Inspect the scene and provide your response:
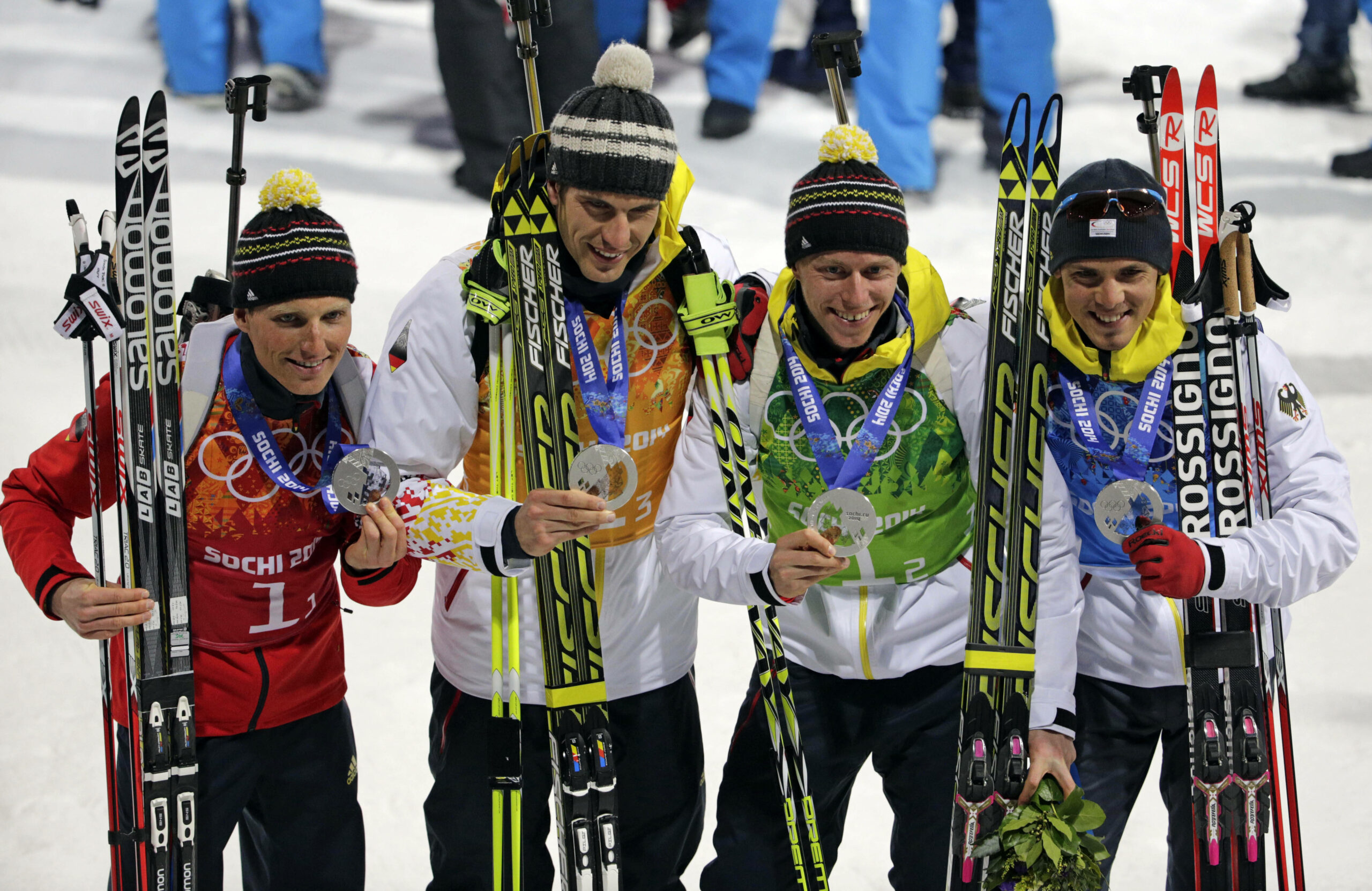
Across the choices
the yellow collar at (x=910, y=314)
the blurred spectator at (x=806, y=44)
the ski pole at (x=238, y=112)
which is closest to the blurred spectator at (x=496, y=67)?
the blurred spectator at (x=806, y=44)

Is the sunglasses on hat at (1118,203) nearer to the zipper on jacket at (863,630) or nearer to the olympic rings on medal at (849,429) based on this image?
the olympic rings on medal at (849,429)

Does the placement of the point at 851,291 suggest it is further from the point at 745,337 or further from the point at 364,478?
the point at 364,478

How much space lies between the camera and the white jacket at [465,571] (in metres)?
2.47

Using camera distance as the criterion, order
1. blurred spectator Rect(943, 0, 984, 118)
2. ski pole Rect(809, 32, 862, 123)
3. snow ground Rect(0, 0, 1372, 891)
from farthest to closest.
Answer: blurred spectator Rect(943, 0, 984, 118), snow ground Rect(0, 0, 1372, 891), ski pole Rect(809, 32, 862, 123)

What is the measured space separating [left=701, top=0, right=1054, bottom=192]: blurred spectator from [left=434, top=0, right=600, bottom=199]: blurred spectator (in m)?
1.17

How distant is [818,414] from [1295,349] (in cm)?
481

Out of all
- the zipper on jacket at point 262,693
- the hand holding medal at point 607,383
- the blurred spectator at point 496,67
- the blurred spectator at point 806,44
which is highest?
the blurred spectator at point 806,44

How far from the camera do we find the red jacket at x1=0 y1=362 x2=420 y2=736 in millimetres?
2475

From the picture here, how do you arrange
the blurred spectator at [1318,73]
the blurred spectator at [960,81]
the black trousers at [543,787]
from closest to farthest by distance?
1. the black trousers at [543,787]
2. the blurred spectator at [960,81]
3. the blurred spectator at [1318,73]

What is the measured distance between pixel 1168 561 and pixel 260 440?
157 cm

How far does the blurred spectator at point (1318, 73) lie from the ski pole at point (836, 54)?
21.1 feet

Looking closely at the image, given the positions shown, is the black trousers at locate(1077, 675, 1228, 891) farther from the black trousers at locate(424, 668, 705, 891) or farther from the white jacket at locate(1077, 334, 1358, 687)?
the black trousers at locate(424, 668, 705, 891)

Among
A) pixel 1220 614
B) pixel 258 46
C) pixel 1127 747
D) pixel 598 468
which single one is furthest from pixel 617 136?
pixel 258 46

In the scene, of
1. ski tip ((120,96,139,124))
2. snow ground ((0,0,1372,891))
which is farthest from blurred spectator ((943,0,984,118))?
ski tip ((120,96,139,124))
